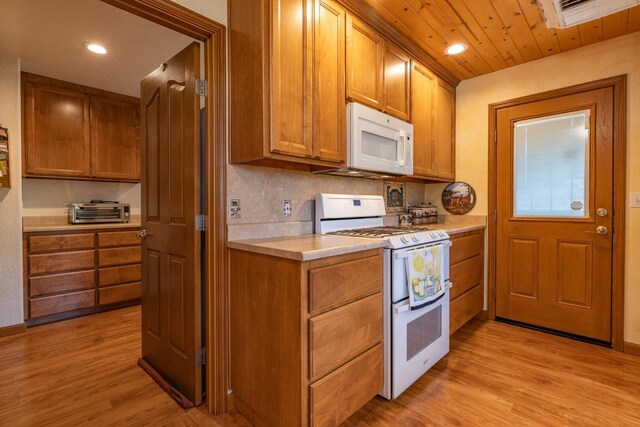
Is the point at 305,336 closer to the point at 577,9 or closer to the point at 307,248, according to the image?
the point at 307,248

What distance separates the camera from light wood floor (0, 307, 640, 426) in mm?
1624

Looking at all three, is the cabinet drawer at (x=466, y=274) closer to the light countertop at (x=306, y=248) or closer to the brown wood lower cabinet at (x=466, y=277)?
the brown wood lower cabinet at (x=466, y=277)

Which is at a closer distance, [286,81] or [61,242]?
[286,81]

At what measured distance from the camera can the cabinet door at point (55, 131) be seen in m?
3.07

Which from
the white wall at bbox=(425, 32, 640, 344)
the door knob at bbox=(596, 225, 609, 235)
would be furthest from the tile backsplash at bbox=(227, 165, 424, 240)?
the door knob at bbox=(596, 225, 609, 235)

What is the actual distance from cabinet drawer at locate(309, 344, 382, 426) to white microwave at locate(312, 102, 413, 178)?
1118 millimetres

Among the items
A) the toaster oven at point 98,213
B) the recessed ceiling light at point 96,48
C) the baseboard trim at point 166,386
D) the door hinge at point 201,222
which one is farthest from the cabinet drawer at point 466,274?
the toaster oven at point 98,213

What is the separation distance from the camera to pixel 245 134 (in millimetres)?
1605

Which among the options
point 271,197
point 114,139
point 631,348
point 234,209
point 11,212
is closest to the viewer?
point 234,209

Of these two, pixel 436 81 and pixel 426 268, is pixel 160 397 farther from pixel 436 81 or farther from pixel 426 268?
pixel 436 81

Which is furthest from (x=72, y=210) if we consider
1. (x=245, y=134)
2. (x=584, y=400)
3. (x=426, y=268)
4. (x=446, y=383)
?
(x=584, y=400)

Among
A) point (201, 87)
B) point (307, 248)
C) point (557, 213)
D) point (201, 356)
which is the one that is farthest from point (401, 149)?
point (201, 356)

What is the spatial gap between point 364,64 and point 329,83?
0.41m

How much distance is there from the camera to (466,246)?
2.65 metres
